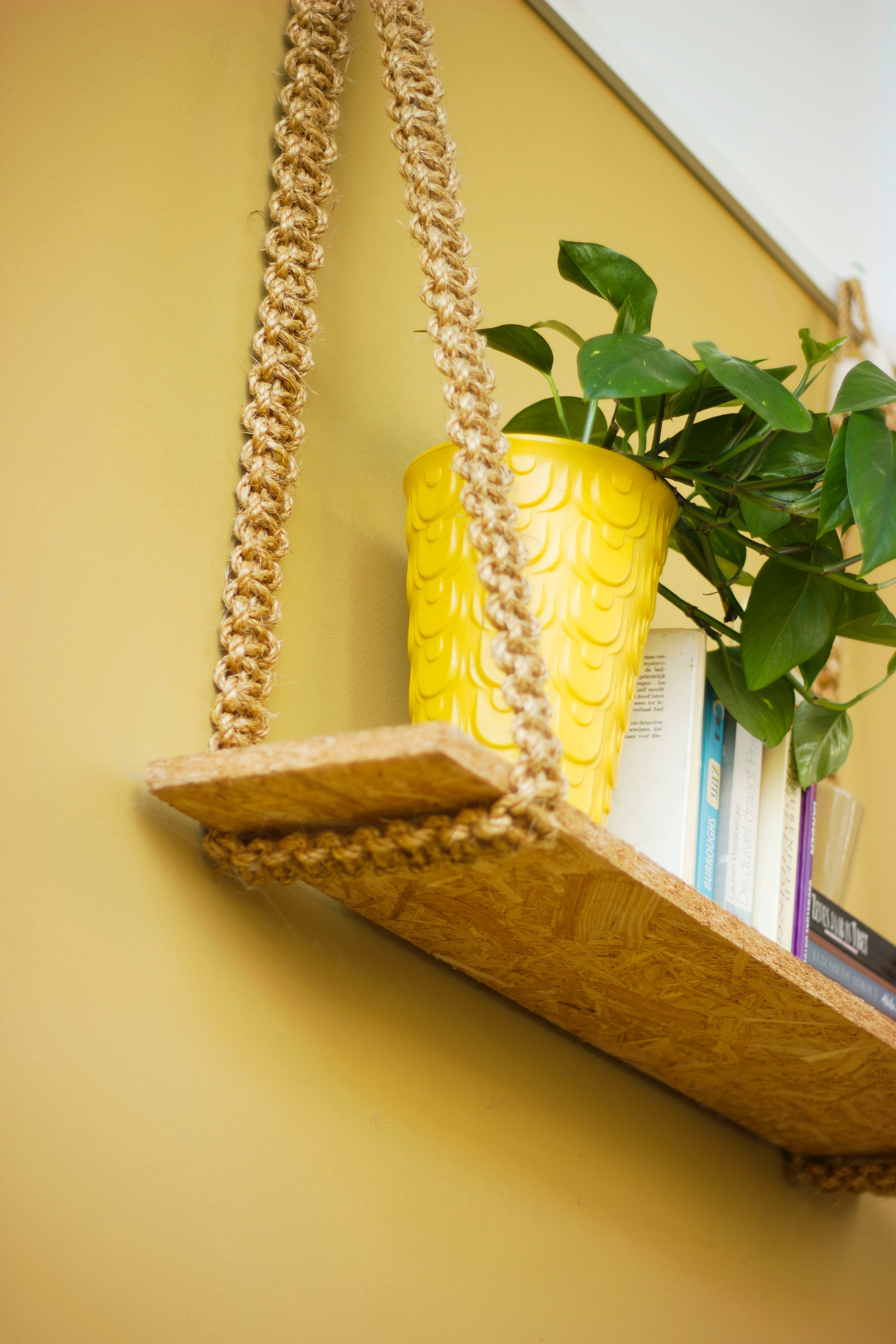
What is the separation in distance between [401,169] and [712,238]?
0.78 meters

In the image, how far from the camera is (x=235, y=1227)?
613 mm

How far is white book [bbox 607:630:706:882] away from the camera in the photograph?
0.76 m

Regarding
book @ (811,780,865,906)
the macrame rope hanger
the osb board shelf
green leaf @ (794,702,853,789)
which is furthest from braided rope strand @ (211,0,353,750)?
book @ (811,780,865,906)

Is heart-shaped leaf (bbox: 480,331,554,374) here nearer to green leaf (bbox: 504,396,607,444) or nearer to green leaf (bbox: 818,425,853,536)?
green leaf (bbox: 504,396,607,444)

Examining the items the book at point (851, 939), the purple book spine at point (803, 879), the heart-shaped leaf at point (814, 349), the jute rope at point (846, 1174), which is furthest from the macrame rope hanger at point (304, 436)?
the jute rope at point (846, 1174)

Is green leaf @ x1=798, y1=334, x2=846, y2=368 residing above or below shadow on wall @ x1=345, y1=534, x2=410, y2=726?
above

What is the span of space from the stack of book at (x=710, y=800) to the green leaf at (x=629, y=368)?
21 centimetres

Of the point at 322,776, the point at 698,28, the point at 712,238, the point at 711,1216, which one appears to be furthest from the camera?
the point at 698,28

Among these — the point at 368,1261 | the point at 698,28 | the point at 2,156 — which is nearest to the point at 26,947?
the point at 368,1261

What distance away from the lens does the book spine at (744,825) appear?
793 millimetres

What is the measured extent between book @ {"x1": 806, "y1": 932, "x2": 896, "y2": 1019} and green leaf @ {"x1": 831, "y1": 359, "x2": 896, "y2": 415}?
1.43 feet

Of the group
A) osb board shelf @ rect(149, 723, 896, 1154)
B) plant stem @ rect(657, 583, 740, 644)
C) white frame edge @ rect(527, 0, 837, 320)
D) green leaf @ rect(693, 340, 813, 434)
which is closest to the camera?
osb board shelf @ rect(149, 723, 896, 1154)

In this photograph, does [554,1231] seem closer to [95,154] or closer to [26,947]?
[26,947]

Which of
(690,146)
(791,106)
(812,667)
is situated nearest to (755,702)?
(812,667)
